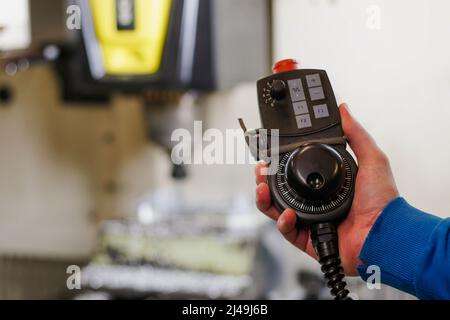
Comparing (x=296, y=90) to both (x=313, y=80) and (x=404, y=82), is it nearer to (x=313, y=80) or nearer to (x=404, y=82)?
(x=313, y=80)

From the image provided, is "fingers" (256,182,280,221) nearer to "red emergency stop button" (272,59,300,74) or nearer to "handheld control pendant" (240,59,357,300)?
Result: "handheld control pendant" (240,59,357,300)

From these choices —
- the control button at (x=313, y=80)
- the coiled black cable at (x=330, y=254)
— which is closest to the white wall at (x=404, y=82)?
the control button at (x=313, y=80)

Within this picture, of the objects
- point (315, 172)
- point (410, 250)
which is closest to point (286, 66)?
point (315, 172)

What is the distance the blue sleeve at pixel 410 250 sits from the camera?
517 millimetres

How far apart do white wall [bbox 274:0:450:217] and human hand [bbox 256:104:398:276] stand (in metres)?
0.07

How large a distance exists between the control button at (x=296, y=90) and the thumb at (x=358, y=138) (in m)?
0.05

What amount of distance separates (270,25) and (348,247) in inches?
17.2

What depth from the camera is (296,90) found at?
0.58 meters

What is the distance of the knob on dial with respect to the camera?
529 millimetres

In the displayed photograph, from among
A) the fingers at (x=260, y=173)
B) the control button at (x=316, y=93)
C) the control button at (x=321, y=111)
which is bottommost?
the fingers at (x=260, y=173)

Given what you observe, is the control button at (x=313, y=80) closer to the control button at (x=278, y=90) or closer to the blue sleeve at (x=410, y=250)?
the control button at (x=278, y=90)

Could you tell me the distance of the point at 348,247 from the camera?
582mm

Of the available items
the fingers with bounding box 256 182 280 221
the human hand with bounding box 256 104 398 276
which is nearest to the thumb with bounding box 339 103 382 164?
the human hand with bounding box 256 104 398 276
